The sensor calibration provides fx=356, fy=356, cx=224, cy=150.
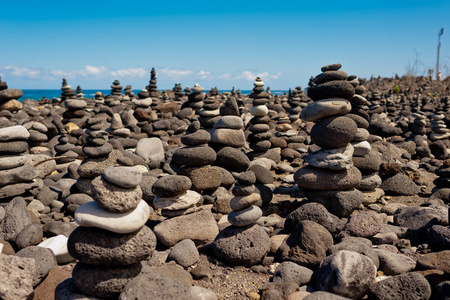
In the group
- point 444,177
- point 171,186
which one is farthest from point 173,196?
point 444,177

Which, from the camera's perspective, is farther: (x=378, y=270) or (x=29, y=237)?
(x=29, y=237)

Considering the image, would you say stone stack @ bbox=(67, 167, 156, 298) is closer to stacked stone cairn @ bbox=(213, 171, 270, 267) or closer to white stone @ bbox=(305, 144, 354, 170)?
stacked stone cairn @ bbox=(213, 171, 270, 267)

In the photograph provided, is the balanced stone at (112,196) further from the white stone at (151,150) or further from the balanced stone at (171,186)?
the white stone at (151,150)

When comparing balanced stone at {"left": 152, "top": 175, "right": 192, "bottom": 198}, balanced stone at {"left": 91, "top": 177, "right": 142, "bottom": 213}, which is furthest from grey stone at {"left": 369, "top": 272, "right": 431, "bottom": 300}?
balanced stone at {"left": 152, "top": 175, "right": 192, "bottom": 198}

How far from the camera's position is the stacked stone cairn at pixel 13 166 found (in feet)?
24.1

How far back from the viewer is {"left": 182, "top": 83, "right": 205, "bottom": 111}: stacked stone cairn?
1609 cm

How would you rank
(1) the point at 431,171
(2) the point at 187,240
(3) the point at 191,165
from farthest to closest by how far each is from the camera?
(1) the point at 431,171, (3) the point at 191,165, (2) the point at 187,240

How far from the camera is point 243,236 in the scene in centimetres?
552

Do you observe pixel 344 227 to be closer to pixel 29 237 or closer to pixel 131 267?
pixel 131 267

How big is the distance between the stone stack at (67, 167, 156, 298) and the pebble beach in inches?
0.5

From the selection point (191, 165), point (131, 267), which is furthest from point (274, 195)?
point (131, 267)

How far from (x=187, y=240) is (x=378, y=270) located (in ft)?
9.40

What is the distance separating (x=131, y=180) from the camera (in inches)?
150

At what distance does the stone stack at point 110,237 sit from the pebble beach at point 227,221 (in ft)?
0.04
